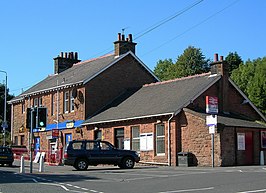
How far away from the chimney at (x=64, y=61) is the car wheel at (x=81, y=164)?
23511 millimetres

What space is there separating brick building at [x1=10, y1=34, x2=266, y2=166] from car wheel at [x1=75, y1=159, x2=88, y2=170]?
6509mm

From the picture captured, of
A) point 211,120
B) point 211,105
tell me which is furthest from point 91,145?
point 211,105

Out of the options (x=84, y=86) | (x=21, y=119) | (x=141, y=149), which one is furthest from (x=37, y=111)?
(x=21, y=119)

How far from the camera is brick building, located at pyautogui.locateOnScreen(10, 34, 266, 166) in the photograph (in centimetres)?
3228

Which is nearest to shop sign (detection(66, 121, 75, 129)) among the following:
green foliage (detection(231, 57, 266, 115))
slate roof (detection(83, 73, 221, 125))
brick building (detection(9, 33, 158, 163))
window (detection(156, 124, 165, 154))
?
brick building (detection(9, 33, 158, 163))

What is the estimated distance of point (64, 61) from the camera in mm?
52344

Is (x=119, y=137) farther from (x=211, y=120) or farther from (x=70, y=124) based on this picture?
(x=211, y=120)

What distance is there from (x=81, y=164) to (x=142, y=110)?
331 inches

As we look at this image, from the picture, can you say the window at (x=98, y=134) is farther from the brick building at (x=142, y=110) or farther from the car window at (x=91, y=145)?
the car window at (x=91, y=145)

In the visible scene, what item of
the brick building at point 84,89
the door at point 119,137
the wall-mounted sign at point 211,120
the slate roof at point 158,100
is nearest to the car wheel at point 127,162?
the slate roof at point 158,100

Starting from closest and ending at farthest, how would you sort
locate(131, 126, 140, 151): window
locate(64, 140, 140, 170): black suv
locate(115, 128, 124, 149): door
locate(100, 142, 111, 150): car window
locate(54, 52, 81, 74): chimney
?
locate(64, 140, 140, 170): black suv → locate(100, 142, 111, 150): car window → locate(131, 126, 140, 151): window → locate(115, 128, 124, 149): door → locate(54, 52, 81, 74): chimney

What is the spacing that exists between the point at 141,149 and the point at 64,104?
1179 centimetres

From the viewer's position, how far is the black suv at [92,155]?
29.5 metres

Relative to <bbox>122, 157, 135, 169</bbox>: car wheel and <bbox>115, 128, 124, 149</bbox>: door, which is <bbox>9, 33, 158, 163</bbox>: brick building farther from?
<bbox>122, 157, 135, 169</bbox>: car wheel
